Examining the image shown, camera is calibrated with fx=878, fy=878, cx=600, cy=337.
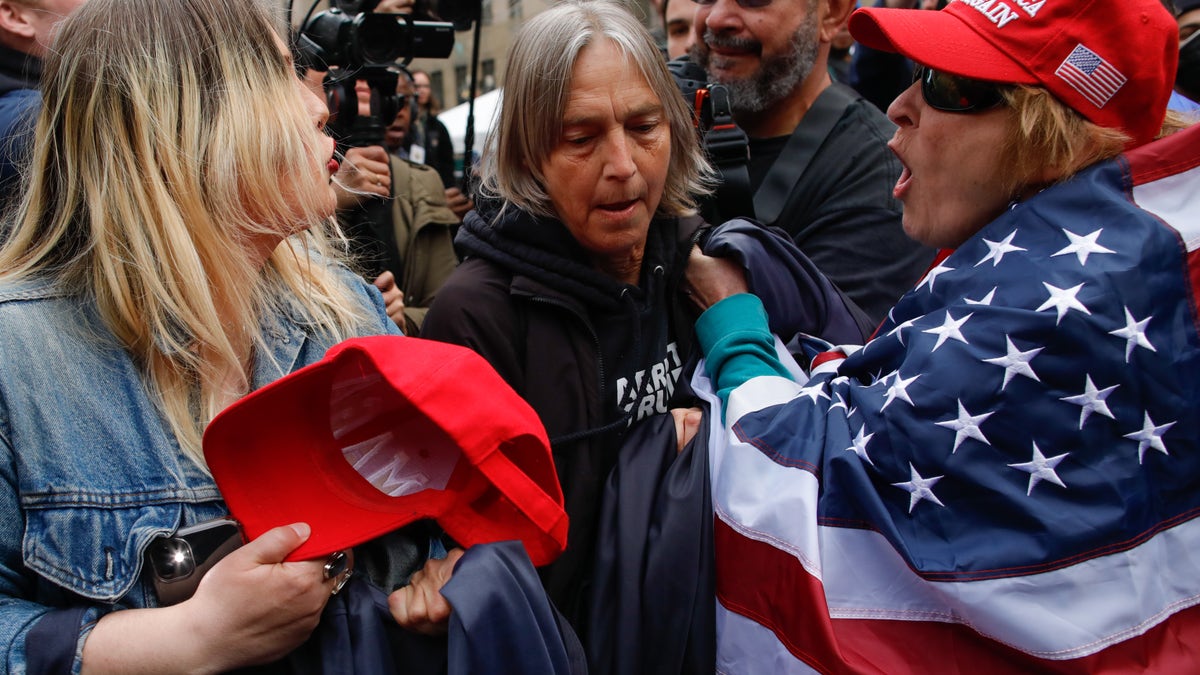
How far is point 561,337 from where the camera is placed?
5.88 feet

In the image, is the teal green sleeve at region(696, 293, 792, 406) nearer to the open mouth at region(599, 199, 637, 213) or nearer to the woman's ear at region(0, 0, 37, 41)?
the open mouth at region(599, 199, 637, 213)

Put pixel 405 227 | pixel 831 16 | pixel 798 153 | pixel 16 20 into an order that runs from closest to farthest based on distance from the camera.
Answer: pixel 16 20 < pixel 798 153 < pixel 831 16 < pixel 405 227

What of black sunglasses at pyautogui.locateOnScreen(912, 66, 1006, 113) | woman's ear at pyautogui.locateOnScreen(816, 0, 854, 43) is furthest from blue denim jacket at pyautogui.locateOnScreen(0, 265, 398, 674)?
woman's ear at pyautogui.locateOnScreen(816, 0, 854, 43)

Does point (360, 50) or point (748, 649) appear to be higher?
point (360, 50)

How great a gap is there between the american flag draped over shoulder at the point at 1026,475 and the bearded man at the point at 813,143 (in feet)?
2.97

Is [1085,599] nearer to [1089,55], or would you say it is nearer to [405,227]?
[1089,55]

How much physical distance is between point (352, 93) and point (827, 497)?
6.85 ft

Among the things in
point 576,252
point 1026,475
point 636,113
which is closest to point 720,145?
point 636,113

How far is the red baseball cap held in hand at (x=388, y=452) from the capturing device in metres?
1.26

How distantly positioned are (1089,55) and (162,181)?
152 centimetres

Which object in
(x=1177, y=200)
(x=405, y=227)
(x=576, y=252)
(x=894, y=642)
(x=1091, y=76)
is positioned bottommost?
(x=405, y=227)

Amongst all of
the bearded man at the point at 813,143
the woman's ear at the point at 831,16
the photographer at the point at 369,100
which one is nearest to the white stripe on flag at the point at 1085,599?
the bearded man at the point at 813,143

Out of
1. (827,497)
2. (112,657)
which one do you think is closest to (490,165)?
(827,497)

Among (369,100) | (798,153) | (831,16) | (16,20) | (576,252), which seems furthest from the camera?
(369,100)
